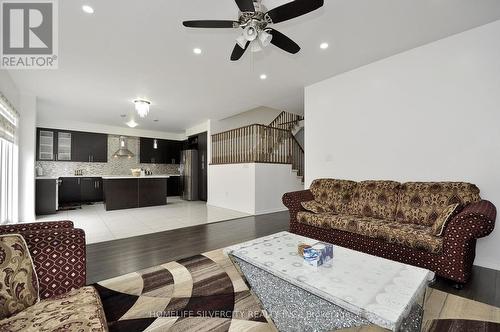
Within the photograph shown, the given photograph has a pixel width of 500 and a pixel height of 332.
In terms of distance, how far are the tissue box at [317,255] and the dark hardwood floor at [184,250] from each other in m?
1.33

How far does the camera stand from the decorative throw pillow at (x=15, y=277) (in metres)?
1.08

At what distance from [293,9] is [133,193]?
6.24 m

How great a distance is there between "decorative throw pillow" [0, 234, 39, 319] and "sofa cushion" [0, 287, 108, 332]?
0.05 metres

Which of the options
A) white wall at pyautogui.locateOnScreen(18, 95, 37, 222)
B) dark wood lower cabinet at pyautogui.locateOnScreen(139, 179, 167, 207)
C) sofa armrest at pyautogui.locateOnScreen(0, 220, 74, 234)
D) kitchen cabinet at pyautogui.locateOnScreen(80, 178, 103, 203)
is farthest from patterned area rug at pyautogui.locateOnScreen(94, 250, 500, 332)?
kitchen cabinet at pyautogui.locateOnScreen(80, 178, 103, 203)

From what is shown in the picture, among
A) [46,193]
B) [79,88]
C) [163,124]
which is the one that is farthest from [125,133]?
[79,88]

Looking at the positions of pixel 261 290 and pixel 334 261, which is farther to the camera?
pixel 334 261

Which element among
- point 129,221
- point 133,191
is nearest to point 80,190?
point 133,191

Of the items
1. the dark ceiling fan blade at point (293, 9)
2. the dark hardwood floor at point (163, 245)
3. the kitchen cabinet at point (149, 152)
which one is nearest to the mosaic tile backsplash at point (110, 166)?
the kitchen cabinet at point (149, 152)

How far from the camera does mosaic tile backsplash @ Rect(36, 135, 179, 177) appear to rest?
7308 mm

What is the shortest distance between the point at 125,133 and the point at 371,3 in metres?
8.75

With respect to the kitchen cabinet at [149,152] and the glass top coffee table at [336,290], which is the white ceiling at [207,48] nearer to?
the glass top coffee table at [336,290]

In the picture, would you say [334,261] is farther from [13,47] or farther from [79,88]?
[79,88]

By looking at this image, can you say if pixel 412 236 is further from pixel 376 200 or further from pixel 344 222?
pixel 376 200

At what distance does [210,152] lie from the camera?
24.7ft
